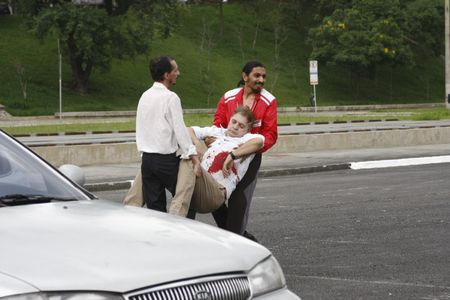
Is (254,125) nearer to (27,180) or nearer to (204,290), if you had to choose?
(27,180)

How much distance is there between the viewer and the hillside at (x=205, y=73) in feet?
184

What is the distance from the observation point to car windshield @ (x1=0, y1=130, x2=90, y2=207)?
575 cm

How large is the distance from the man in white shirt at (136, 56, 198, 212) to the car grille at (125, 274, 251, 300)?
170 inches

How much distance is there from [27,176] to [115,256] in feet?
4.75

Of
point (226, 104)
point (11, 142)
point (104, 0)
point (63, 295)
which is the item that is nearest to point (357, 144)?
point (226, 104)

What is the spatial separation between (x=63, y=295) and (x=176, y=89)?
189 feet

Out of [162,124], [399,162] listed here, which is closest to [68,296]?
[162,124]

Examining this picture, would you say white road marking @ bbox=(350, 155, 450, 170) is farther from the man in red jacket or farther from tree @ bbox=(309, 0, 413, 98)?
tree @ bbox=(309, 0, 413, 98)

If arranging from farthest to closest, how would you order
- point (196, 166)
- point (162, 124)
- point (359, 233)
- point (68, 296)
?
1. point (359, 233)
2. point (162, 124)
3. point (196, 166)
4. point (68, 296)

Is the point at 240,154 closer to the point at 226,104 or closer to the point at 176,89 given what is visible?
the point at 226,104

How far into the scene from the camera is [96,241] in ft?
16.2

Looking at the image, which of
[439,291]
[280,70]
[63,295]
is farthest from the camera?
[280,70]

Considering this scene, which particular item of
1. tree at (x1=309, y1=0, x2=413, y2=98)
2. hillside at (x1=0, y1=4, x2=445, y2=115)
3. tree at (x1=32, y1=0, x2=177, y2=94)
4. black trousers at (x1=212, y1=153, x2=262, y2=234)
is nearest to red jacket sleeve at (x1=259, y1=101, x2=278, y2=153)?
black trousers at (x1=212, y1=153, x2=262, y2=234)

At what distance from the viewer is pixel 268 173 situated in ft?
70.8
